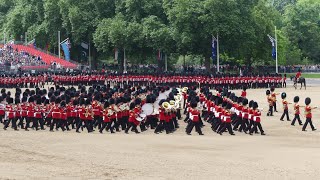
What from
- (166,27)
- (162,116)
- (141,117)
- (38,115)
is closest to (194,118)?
(162,116)

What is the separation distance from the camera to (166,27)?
63781mm

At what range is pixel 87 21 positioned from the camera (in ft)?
240

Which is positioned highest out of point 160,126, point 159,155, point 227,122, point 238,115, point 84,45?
point 84,45

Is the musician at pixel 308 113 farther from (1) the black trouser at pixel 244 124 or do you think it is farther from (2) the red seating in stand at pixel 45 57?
(2) the red seating in stand at pixel 45 57

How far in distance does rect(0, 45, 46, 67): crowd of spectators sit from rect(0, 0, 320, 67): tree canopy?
14.9 ft

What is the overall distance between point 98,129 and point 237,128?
5.45 meters

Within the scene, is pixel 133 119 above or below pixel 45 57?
below

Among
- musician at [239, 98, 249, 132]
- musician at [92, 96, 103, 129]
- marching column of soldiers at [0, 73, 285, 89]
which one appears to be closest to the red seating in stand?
marching column of soldiers at [0, 73, 285, 89]

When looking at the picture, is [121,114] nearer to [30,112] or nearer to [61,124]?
[61,124]

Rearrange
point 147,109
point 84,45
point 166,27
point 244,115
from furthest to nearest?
1. point 84,45
2. point 166,27
3. point 147,109
4. point 244,115

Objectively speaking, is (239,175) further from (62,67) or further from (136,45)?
(62,67)

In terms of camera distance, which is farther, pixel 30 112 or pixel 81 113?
pixel 30 112

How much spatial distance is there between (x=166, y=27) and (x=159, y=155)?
43.9 m

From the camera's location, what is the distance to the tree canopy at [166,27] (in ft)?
200
